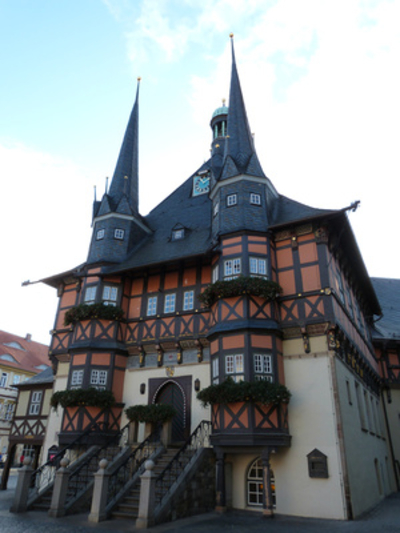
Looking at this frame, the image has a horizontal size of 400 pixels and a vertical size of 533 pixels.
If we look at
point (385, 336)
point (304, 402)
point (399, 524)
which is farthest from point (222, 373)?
point (385, 336)

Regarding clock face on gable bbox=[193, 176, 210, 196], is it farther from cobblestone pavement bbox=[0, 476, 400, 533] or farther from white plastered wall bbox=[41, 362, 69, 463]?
cobblestone pavement bbox=[0, 476, 400, 533]

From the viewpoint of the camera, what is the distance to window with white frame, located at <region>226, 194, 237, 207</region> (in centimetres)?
1950

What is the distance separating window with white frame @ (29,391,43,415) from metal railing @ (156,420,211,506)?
13661mm

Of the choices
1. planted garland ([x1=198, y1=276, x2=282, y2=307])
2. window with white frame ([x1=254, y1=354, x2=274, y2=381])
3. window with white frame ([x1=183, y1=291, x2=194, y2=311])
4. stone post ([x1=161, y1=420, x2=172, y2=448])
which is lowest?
stone post ([x1=161, y1=420, x2=172, y2=448])

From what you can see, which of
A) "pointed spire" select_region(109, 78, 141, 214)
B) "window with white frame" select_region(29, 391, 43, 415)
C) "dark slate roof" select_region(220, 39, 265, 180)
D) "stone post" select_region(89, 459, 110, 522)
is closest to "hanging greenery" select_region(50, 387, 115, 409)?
"stone post" select_region(89, 459, 110, 522)

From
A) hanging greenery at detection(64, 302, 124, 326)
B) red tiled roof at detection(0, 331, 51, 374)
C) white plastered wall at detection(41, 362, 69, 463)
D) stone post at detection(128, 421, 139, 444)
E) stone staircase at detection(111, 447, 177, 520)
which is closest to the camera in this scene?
stone staircase at detection(111, 447, 177, 520)

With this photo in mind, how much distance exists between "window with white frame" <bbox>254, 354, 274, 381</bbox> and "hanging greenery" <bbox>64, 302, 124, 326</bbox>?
24.9 feet

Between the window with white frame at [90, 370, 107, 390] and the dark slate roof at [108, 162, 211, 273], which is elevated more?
the dark slate roof at [108, 162, 211, 273]

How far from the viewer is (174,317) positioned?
782 inches

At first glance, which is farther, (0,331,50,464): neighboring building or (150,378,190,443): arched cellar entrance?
(0,331,50,464): neighboring building

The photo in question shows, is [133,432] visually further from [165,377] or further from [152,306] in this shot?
[152,306]

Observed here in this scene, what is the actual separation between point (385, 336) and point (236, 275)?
14954 millimetres

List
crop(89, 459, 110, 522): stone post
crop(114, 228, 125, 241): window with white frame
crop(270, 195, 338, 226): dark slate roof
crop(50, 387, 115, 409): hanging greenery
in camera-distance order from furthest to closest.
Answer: crop(114, 228, 125, 241): window with white frame, crop(50, 387, 115, 409): hanging greenery, crop(270, 195, 338, 226): dark slate roof, crop(89, 459, 110, 522): stone post

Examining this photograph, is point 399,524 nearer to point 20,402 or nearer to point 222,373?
point 222,373
